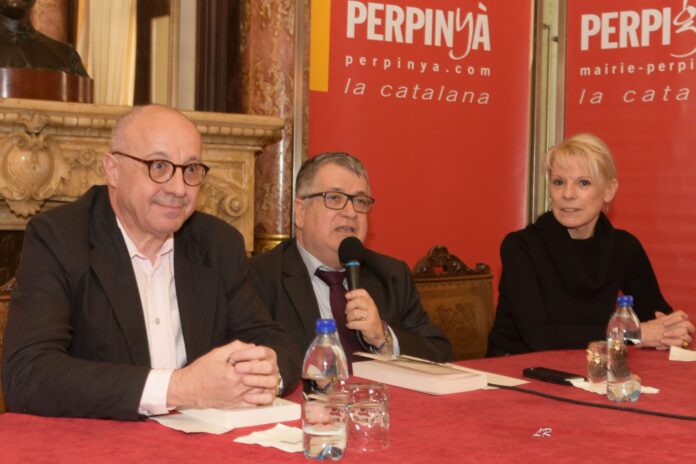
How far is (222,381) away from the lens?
1.96 metres

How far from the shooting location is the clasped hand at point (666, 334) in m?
3.15

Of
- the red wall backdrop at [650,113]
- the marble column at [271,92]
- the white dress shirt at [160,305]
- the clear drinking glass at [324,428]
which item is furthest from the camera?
the red wall backdrop at [650,113]

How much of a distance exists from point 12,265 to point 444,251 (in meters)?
2.04

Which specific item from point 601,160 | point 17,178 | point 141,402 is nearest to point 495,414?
point 141,402

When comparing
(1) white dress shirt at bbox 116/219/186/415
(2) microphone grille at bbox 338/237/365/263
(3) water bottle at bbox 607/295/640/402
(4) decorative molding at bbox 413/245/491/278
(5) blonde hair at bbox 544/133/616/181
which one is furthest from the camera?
(4) decorative molding at bbox 413/245/491/278

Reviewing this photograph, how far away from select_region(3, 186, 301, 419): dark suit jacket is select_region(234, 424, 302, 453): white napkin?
0.89 feet

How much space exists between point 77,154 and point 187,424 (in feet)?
8.04

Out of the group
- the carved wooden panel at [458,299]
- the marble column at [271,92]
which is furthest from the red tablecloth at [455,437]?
the marble column at [271,92]

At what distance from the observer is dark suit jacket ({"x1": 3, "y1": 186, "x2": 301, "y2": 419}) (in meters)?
2.00

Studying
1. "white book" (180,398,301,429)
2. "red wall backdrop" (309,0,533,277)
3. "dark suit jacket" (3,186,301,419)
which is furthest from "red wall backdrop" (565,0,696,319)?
"white book" (180,398,301,429)

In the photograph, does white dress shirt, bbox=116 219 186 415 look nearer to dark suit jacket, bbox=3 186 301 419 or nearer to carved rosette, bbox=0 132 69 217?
dark suit jacket, bbox=3 186 301 419

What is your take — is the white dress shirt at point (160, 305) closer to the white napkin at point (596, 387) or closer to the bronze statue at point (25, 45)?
the white napkin at point (596, 387)

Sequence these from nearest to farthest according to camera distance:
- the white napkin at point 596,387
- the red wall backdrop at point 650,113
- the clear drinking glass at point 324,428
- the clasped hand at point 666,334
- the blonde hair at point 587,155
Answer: the clear drinking glass at point 324,428 < the white napkin at point 596,387 < the clasped hand at point 666,334 < the blonde hair at point 587,155 < the red wall backdrop at point 650,113

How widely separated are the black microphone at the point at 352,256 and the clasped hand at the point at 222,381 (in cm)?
69
